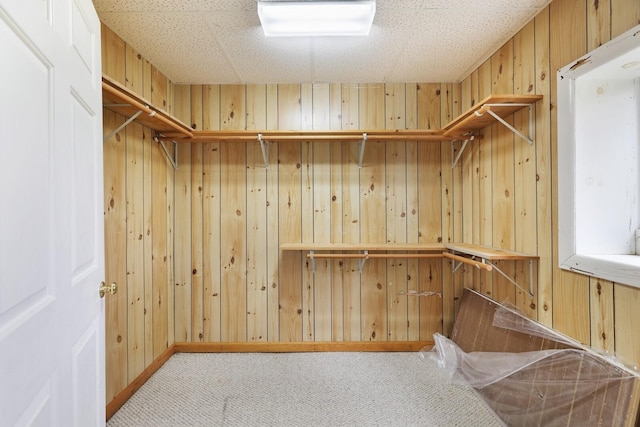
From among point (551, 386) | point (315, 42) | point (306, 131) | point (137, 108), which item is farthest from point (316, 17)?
point (551, 386)

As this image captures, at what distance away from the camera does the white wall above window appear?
133 cm

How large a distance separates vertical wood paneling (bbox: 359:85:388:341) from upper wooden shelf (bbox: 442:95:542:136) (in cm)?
59

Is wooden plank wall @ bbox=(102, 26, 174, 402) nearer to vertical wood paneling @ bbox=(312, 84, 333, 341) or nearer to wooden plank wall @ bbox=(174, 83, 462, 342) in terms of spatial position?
wooden plank wall @ bbox=(174, 83, 462, 342)

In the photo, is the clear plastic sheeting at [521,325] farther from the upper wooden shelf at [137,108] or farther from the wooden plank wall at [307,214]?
the upper wooden shelf at [137,108]

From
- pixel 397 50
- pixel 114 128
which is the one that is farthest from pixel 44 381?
pixel 397 50

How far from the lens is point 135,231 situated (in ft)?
6.66

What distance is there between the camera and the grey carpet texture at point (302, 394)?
172 cm

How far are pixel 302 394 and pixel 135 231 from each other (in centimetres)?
158

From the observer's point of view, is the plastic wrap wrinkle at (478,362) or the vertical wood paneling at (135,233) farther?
the vertical wood paneling at (135,233)

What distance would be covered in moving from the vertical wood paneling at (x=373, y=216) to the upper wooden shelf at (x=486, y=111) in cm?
59

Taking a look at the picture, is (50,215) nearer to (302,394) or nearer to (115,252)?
(115,252)

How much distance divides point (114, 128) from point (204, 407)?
1.81 meters

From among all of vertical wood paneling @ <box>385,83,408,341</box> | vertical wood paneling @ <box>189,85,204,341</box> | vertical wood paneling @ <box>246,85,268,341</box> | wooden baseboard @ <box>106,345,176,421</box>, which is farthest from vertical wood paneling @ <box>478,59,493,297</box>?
wooden baseboard @ <box>106,345,176,421</box>

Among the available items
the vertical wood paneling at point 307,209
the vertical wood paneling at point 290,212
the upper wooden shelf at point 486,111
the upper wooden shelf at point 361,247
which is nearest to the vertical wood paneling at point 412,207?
the upper wooden shelf at point 361,247
